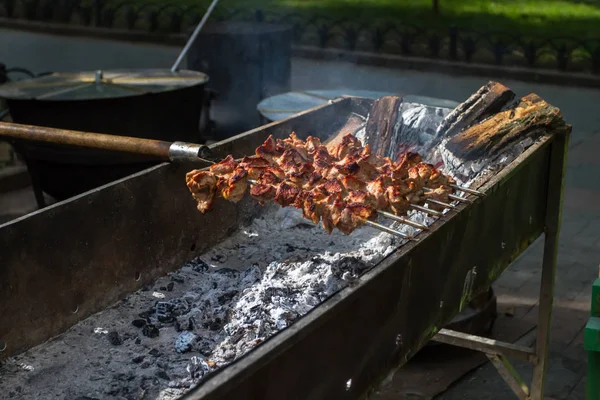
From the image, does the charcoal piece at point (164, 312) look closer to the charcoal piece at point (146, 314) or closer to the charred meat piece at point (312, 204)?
the charcoal piece at point (146, 314)

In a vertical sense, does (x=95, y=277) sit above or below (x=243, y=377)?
below

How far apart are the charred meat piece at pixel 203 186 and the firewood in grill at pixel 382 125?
1.26 metres

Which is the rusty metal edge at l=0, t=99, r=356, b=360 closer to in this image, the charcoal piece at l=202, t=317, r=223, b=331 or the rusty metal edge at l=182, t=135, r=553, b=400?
the charcoal piece at l=202, t=317, r=223, b=331

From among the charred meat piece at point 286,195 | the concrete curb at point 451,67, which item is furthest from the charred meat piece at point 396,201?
the concrete curb at point 451,67

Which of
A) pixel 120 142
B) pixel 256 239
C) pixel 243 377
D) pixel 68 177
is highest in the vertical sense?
pixel 120 142

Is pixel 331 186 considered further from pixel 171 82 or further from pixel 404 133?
pixel 171 82

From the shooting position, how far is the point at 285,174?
3270 mm

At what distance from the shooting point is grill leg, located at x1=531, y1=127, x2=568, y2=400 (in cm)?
380

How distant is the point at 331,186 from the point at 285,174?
0.79 feet

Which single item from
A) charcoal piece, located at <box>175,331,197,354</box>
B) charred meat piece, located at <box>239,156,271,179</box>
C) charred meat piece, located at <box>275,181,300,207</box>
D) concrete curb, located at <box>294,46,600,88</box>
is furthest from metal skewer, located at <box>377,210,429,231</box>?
concrete curb, located at <box>294,46,600,88</box>

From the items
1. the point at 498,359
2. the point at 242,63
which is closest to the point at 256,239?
the point at 498,359

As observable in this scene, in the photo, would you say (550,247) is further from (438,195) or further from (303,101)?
(303,101)

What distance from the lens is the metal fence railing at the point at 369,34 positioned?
11.8 meters

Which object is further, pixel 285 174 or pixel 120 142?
pixel 285 174
